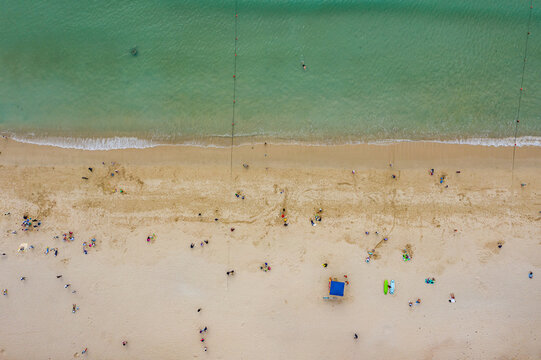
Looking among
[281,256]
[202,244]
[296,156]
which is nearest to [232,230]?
[202,244]

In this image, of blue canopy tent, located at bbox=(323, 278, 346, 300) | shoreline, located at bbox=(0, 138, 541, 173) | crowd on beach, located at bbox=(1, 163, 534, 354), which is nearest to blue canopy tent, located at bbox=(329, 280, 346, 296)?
blue canopy tent, located at bbox=(323, 278, 346, 300)

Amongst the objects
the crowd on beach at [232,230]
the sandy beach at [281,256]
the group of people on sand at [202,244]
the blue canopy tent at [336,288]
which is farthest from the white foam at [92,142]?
the blue canopy tent at [336,288]

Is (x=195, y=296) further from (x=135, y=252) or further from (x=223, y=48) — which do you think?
(x=223, y=48)

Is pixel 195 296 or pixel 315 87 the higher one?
pixel 315 87

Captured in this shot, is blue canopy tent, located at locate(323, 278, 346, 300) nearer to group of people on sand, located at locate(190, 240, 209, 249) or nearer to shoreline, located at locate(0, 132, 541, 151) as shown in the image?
group of people on sand, located at locate(190, 240, 209, 249)

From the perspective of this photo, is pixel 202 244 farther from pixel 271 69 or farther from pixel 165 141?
pixel 271 69

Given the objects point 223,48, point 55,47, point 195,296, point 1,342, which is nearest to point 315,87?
point 223,48

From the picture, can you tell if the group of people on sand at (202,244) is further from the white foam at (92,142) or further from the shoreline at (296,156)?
the white foam at (92,142)
